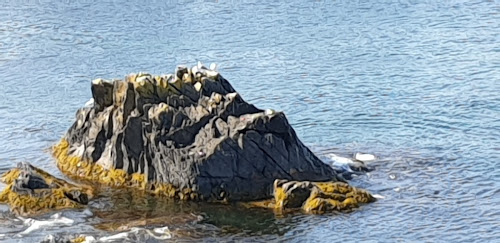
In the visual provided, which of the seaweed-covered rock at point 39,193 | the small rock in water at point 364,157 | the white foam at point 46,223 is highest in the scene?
the seaweed-covered rock at point 39,193

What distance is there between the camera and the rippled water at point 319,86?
893 inches

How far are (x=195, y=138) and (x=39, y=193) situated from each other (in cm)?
417

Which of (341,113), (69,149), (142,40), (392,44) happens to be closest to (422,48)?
(392,44)

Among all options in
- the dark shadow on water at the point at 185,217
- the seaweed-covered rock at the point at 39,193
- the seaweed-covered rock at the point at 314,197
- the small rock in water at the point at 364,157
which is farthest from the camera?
the small rock in water at the point at 364,157

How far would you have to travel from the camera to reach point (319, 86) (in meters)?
36.3

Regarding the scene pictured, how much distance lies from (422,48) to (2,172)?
1986 cm

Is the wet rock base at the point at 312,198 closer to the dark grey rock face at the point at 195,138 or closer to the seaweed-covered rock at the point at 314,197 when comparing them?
the seaweed-covered rock at the point at 314,197

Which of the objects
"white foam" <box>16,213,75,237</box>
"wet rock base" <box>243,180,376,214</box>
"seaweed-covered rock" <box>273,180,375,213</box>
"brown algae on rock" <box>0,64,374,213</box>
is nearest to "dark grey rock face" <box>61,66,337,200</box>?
"brown algae on rock" <box>0,64,374,213</box>

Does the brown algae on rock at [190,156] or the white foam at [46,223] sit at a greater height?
the brown algae on rock at [190,156]

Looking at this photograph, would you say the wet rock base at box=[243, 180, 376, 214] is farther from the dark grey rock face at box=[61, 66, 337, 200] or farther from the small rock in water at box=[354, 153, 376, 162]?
the small rock in water at box=[354, 153, 376, 162]

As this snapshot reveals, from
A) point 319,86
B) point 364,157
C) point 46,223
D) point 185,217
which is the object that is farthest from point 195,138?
point 319,86

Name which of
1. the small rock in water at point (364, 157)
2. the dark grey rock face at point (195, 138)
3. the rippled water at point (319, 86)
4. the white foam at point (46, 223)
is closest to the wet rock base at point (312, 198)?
the rippled water at point (319, 86)

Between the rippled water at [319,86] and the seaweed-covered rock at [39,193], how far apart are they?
0.46m

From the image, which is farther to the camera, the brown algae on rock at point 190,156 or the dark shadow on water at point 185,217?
the brown algae on rock at point 190,156
